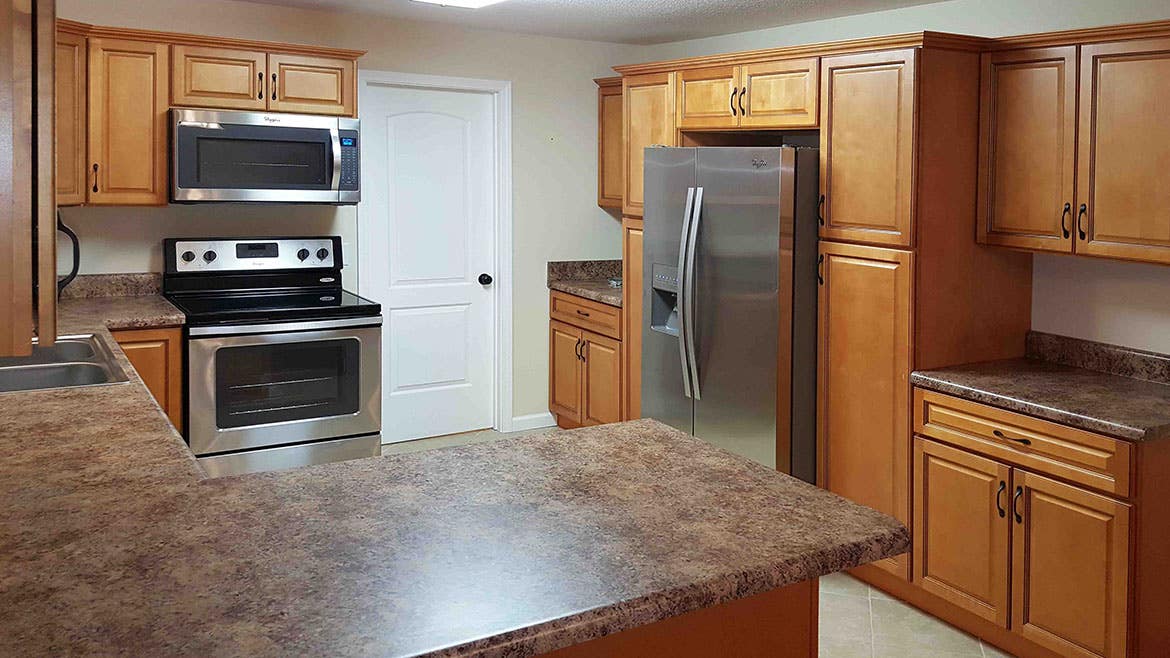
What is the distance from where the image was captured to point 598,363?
5.27 metres

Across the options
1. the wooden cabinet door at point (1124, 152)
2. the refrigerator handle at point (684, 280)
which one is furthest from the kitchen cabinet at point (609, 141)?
the wooden cabinet door at point (1124, 152)

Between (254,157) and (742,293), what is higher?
(254,157)

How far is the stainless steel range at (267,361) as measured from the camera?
4.12 meters

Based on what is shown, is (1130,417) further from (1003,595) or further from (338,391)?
(338,391)

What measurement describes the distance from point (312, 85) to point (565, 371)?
6.79 ft

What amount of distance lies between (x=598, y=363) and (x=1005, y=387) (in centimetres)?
246

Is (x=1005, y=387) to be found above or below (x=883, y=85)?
below

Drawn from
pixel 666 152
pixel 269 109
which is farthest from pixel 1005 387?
pixel 269 109

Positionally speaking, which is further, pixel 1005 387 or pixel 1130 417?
pixel 1005 387

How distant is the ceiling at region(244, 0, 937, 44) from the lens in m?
4.30

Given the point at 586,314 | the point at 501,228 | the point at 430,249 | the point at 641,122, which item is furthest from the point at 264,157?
the point at 586,314

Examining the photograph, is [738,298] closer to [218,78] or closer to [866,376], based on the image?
[866,376]

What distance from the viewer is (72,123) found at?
4.00 metres

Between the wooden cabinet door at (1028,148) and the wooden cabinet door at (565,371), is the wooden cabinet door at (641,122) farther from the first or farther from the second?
the wooden cabinet door at (1028,148)
